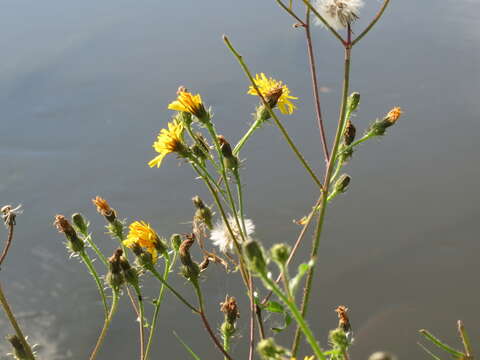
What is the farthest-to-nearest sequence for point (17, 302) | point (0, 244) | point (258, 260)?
point (0, 244), point (17, 302), point (258, 260)

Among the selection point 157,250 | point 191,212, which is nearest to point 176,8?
point 191,212

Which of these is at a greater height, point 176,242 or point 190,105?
point 190,105

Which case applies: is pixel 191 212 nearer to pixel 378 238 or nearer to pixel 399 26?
pixel 378 238

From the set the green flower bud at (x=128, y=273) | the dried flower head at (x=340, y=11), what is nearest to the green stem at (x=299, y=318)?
the green flower bud at (x=128, y=273)

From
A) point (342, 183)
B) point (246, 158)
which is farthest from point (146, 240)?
point (246, 158)

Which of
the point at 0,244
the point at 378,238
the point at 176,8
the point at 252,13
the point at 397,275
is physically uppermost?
the point at 176,8

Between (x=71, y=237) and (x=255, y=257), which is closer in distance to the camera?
(x=255, y=257)

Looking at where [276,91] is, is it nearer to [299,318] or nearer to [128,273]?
[128,273]
